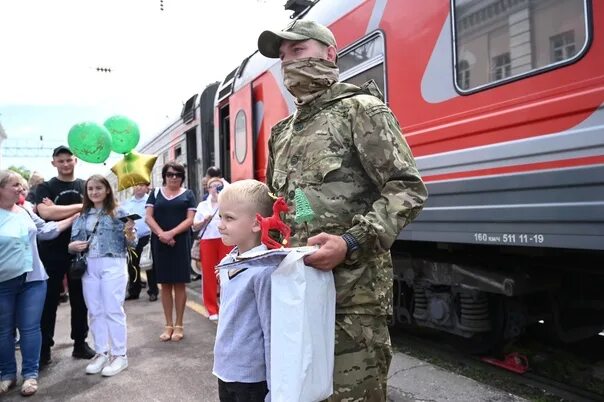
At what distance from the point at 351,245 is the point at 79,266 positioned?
305 cm

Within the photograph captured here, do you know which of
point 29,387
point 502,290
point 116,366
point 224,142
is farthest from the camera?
point 224,142

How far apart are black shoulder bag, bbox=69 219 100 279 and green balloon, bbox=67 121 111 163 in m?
1.29

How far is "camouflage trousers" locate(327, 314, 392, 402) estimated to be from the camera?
1.69 metres

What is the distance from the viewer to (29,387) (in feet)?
11.6

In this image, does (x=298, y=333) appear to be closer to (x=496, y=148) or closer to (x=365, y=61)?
(x=496, y=148)

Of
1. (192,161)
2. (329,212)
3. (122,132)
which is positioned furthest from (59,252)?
(192,161)

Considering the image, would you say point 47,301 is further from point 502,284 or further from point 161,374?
point 502,284

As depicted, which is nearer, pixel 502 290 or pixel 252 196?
pixel 252 196

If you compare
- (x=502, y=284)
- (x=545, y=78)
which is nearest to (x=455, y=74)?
(x=545, y=78)

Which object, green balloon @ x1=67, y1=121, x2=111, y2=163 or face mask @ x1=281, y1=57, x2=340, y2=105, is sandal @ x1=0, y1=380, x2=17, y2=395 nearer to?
green balloon @ x1=67, y1=121, x2=111, y2=163

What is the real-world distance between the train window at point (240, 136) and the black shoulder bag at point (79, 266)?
266 cm

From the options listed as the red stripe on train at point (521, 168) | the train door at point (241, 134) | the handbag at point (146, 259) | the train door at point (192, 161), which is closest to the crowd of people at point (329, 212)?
the red stripe on train at point (521, 168)

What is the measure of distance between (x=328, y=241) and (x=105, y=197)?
10.0 feet

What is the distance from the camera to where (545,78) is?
2662 millimetres
